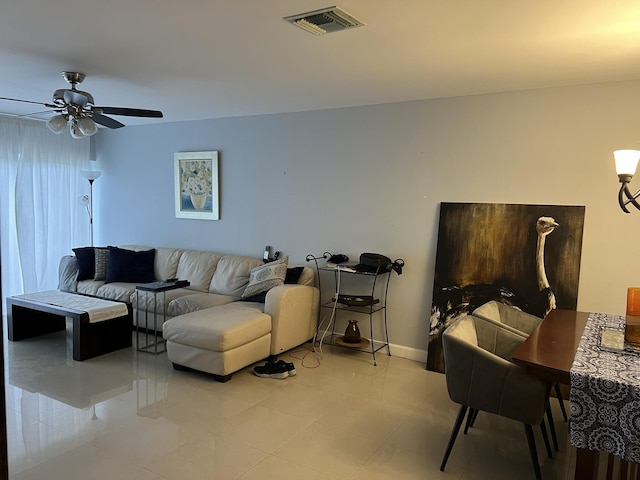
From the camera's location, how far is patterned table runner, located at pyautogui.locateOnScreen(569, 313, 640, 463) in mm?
1809

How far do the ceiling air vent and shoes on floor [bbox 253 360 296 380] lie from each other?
8.43 ft

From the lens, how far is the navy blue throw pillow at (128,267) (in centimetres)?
523

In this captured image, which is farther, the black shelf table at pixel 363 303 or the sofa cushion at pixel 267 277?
the sofa cushion at pixel 267 277

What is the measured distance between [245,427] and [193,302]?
1.88 meters

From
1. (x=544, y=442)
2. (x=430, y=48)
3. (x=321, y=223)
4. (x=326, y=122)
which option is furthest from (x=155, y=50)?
(x=544, y=442)

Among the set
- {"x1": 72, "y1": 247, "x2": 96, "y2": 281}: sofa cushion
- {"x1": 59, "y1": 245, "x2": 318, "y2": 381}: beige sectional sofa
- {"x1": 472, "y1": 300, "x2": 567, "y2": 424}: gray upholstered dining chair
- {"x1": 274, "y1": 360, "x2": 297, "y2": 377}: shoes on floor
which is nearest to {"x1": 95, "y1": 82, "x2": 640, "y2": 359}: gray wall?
{"x1": 59, "y1": 245, "x2": 318, "y2": 381}: beige sectional sofa

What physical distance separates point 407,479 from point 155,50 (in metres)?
2.94

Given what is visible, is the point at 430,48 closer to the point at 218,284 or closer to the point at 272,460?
the point at 272,460

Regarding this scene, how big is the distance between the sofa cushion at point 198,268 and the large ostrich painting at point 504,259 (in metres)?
2.49

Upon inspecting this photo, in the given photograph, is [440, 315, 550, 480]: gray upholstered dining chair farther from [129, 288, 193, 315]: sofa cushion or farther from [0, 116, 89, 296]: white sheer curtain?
[0, 116, 89, 296]: white sheer curtain

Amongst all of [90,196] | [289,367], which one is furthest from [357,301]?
[90,196]

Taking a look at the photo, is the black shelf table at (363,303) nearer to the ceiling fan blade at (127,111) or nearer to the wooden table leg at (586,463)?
the ceiling fan blade at (127,111)

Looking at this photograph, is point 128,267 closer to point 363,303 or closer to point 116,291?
point 116,291

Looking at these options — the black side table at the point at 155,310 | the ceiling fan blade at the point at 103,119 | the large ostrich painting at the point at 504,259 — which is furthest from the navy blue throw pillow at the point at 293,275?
the ceiling fan blade at the point at 103,119
